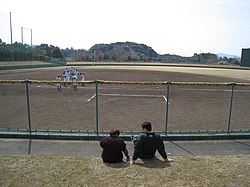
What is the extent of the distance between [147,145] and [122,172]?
900 mm

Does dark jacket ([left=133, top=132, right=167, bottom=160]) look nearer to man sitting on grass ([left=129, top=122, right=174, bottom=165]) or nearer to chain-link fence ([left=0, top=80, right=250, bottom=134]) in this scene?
man sitting on grass ([left=129, top=122, right=174, bottom=165])

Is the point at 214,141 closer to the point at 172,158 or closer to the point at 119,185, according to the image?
the point at 172,158

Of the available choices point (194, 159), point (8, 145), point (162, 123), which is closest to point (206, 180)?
point (194, 159)

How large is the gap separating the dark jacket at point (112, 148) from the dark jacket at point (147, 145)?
1.09 feet

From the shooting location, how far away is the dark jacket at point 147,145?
209 inches

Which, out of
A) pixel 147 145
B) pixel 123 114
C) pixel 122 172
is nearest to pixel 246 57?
pixel 123 114

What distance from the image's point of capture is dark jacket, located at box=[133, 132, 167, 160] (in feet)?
17.4

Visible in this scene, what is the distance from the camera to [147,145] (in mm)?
5371

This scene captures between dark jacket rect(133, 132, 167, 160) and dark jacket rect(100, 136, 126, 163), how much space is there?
0.33 meters

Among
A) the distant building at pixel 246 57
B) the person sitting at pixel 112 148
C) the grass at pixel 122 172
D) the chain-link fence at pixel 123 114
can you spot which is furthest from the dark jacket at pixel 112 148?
the distant building at pixel 246 57


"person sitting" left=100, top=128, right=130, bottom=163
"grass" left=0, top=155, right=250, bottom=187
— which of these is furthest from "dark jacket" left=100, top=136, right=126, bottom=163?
"grass" left=0, top=155, right=250, bottom=187

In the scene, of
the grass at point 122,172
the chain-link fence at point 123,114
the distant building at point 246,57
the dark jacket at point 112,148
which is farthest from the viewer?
the distant building at point 246,57

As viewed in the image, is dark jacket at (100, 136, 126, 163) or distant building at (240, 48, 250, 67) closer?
dark jacket at (100, 136, 126, 163)

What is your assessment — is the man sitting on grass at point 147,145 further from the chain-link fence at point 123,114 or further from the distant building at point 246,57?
the distant building at point 246,57
